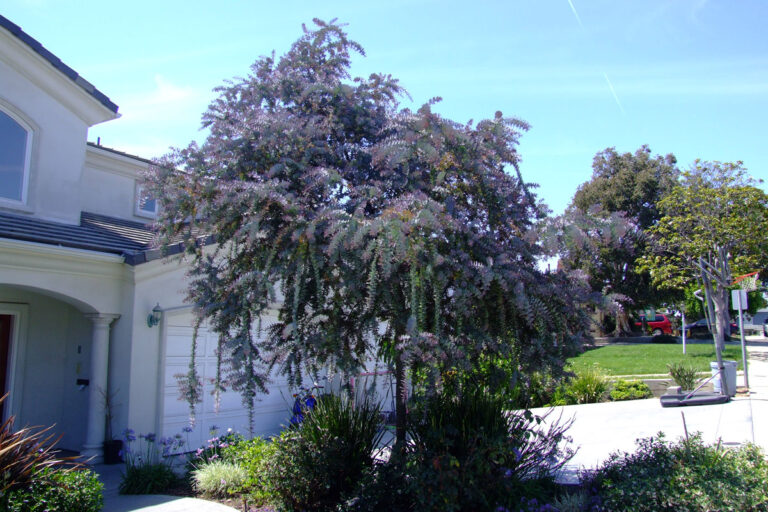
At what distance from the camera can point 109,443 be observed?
848cm

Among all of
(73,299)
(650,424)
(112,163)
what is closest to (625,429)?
(650,424)

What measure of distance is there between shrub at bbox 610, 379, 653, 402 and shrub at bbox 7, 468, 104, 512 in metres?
12.7

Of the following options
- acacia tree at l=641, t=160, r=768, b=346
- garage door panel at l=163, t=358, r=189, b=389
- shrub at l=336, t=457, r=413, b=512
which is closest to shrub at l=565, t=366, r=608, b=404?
acacia tree at l=641, t=160, r=768, b=346

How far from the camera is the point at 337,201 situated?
5.40 m

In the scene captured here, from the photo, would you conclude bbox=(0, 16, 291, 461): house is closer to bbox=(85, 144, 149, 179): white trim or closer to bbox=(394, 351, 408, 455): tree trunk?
bbox=(85, 144, 149, 179): white trim

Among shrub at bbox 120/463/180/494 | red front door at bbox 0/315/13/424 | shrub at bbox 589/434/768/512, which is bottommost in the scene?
shrub at bbox 120/463/180/494

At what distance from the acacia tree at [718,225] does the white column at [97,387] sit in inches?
632

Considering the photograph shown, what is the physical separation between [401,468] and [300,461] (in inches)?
43.9

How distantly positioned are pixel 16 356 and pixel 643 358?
20.4m

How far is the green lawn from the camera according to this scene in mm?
18266

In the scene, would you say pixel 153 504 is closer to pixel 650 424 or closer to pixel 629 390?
pixel 650 424

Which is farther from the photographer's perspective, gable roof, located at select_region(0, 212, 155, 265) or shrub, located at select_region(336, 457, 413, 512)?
gable roof, located at select_region(0, 212, 155, 265)

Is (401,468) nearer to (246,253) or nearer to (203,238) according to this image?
(246,253)

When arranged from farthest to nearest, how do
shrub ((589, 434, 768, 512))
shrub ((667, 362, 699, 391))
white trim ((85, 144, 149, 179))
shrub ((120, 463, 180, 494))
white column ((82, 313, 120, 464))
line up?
shrub ((667, 362, 699, 391)) < white trim ((85, 144, 149, 179)) < white column ((82, 313, 120, 464)) < shrub ((120, 463, 180, 494)) < shrub ((589, 434, 768, 512))
